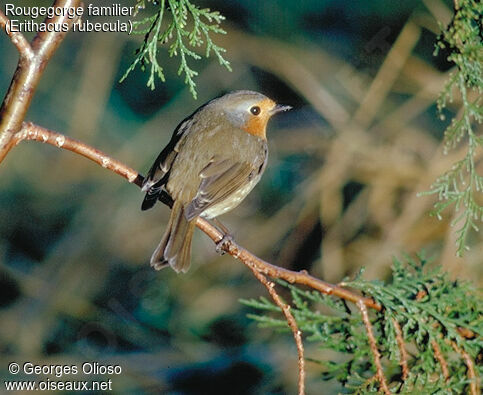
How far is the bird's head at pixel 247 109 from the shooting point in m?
3.12

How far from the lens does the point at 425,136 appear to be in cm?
425

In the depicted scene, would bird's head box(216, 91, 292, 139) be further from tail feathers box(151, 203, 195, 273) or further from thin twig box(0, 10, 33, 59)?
thin twig box(0, 10, 33, 59)

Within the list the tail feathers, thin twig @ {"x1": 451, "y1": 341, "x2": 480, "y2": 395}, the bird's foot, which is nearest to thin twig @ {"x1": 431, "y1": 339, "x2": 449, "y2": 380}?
thin twig @ {"x1": 451, "y1": 341, "x2": 480, "y2": 395}

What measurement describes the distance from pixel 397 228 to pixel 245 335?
1090 mm

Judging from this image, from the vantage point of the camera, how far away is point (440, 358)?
80.1 inches

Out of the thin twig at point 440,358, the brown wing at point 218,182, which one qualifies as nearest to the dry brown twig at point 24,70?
the brown wing at point 218,182

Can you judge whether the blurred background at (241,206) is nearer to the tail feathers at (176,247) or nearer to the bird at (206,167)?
the bird at (206,167)

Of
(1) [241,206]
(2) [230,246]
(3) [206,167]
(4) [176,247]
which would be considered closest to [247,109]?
(3) [206,167]

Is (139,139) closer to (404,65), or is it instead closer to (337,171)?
(337,171)

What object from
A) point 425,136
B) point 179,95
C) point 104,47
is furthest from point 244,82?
point 425,136

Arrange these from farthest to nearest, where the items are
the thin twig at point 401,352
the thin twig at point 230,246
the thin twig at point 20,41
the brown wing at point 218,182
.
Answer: the brown wing at point 218,182
the thin twig at point 401,352
the thin twig at point 230,246
the thin twig at point 20,41

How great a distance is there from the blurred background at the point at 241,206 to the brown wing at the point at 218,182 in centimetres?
119

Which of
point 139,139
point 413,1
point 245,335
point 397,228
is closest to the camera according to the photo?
point 397,228

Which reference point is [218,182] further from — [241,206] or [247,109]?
[241,206]
